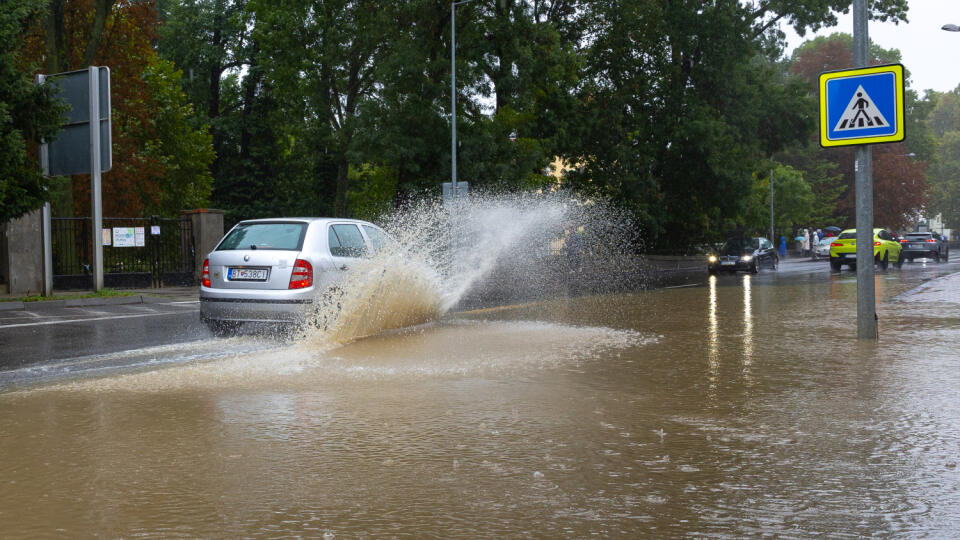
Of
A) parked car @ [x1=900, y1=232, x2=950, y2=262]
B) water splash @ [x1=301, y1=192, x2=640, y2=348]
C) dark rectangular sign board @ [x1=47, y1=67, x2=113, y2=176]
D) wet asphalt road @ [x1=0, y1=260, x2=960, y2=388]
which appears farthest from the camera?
parked car @ [x1=900, y1=232, x2=950, y2=262]

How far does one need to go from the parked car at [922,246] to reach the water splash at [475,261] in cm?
1322

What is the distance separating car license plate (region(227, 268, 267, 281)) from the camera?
12.1 meters

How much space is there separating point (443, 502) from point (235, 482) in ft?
4.10

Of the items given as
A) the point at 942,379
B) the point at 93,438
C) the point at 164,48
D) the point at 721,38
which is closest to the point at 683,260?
the point at 721,38

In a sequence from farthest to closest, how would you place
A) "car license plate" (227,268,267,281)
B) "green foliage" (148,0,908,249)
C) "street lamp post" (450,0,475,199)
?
"green foliage" (148,0,908,249) < "street lamp post" (450,0,475,199) < "car license plate" (227,268,267,281)

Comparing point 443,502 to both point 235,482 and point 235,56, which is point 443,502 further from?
point 235,56

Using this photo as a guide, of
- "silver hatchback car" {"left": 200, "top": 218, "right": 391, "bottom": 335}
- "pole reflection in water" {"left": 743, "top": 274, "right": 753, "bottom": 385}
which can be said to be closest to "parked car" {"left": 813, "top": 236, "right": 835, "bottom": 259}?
"pole reflection in water" {"left": 743, "top": 274, "right": 753, "bottom": 385}

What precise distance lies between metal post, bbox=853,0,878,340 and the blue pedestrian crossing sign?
28 centimetres

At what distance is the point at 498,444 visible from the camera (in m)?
6.34

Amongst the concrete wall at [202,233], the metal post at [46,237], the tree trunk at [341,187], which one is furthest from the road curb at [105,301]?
the tree trunk at [341,187]

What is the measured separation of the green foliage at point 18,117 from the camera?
18719mm

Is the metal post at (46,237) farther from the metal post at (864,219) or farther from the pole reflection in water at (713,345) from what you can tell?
the metal post at (864,219)

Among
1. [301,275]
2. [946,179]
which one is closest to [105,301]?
[301,275]

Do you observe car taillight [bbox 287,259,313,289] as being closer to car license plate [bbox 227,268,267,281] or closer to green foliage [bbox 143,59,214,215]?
car license plate [bbox 227,268,267,281]
